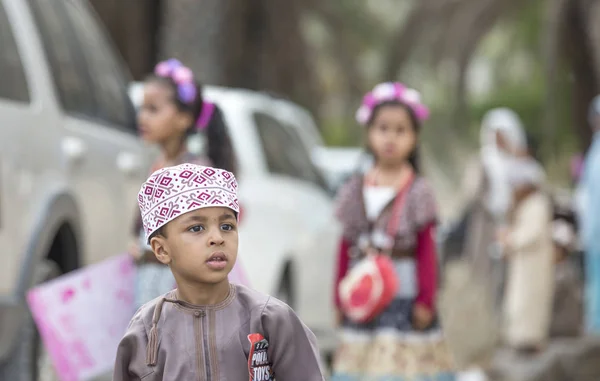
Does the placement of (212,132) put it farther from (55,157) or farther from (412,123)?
(412,123)

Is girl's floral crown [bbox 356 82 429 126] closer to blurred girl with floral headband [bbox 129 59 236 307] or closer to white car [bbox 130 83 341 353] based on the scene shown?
blurred girl with floral headband [bbox 129 59 236 307]

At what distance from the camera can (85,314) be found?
5.20m

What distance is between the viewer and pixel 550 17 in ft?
40.8

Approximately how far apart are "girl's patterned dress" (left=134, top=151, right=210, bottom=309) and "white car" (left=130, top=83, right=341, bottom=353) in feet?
7.30

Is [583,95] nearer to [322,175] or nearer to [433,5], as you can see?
[433,5]

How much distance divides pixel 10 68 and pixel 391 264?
1846 mm

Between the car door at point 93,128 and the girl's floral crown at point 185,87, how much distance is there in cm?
48

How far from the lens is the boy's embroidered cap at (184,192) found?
333 centimetres

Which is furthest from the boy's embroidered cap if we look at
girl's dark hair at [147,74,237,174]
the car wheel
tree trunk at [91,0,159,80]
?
tree trunk at [91,0,159,80]

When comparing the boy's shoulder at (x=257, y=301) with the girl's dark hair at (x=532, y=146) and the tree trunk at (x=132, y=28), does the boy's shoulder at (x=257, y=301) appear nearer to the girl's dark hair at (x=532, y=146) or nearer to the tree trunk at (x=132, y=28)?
the girl's dark hair at (x=532, y=146)

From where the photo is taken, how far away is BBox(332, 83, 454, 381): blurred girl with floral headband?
593cm

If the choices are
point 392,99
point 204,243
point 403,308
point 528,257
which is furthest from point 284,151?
point 204,243

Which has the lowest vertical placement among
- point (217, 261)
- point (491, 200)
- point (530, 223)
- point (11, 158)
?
point (217, 261)

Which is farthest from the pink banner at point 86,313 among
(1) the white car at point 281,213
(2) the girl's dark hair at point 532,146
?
(2) the girl's dark hair at point 532,146
